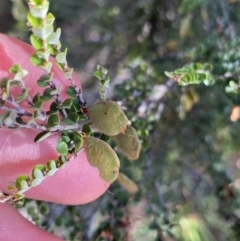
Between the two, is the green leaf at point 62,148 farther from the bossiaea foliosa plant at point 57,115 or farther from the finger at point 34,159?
the finger at point 34,159

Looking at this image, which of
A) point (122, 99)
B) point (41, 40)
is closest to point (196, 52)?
point (122, 99)

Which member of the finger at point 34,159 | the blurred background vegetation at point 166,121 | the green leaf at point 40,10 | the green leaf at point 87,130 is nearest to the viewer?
the green leaf at point 40,10

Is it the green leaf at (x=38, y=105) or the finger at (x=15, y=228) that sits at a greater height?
the green leaf at (x=38, y=105)

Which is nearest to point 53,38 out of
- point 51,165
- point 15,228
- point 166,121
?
point 51,165

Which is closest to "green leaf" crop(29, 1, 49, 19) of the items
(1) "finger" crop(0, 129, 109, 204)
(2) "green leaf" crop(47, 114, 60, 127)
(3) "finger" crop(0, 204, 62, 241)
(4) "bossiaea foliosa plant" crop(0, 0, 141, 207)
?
(4) "bossiaea foliosa plant" crop(0, 0, 141, 207)

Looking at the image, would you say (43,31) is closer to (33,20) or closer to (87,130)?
(33,20)

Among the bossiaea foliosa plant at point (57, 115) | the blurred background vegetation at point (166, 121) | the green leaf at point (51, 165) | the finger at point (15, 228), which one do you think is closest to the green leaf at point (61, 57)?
the bossiaea foliosa plant at point (57, 115)

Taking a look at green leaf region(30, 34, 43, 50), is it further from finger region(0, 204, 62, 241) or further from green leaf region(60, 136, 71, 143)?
finger region(0, 204, 62, 241)
